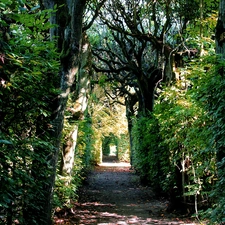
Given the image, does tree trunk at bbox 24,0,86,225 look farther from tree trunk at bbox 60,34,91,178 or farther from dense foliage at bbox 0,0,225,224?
tree trunk at bbox 60,34,91,178

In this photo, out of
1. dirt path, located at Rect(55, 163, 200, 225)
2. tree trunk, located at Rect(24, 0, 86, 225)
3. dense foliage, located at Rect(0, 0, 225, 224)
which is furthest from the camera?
dirt path, located at Rect(55, 163, 200, 225)

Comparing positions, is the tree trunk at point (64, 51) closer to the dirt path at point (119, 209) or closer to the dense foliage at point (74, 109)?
the dense foliage at point (74, 109)

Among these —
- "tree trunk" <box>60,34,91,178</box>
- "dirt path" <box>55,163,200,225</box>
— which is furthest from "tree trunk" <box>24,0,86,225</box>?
"dirt path" <box>55,163,200,225</box>

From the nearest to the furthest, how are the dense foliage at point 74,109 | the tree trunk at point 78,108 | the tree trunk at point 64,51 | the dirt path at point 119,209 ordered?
1. the dense foliage at point 74,109
2. the tree trunk at point 64,51
3. the dirt path at point 119,209
4. the tree trunk at point 78,108

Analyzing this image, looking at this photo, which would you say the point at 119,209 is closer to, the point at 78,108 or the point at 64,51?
the point at 78,108

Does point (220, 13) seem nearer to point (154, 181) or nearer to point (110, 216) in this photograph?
point (110, 216)

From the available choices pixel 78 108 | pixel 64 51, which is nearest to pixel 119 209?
pixel 78 108

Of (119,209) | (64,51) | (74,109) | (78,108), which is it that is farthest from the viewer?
Result: (119,209)

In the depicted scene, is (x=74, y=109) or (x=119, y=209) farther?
(x=119, y=209)

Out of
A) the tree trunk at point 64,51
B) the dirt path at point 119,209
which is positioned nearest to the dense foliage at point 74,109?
the tree trunk at point 64,51

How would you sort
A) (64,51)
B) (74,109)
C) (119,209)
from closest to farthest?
(64,51) < (74,109) < (119,209)

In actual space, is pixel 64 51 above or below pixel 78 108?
above

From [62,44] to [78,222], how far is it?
4767 millimetres

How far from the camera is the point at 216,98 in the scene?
396 cm
